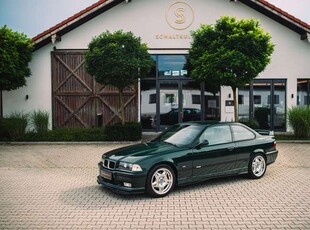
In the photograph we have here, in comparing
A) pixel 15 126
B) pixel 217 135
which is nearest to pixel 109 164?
pixel 217 135

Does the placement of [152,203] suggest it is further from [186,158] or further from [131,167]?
[186,158]

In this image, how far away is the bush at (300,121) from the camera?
566 inches

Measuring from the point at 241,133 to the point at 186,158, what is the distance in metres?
1.97

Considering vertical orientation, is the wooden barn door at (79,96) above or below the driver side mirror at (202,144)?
above

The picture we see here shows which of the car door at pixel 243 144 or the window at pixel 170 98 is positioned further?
the window at pixel 170 98

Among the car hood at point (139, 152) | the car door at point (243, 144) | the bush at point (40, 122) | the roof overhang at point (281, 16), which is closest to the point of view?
the car hood at point (139, 152)

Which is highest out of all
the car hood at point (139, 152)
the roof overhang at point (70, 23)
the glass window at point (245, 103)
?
the roof overhang at point (70, 23)

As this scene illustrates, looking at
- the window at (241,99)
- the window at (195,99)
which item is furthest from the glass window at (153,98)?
the window at (241,99)

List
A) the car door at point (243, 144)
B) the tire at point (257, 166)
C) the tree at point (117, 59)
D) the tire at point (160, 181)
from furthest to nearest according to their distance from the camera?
the tree at point (117, 59)
the tire at point (257, 166)
the car door at point (243, 144)
the tire at point (160, 181)

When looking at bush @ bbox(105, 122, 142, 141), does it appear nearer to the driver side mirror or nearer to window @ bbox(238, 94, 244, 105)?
window @ bbox(238, 94, 244, 105)

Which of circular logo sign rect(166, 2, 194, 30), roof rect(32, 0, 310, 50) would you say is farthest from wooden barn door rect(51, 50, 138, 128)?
circular logo sign rect(166, 2, 194, 30)

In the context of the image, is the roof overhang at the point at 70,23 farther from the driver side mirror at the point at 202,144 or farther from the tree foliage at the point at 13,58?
the driver side mirror at the point at 202,144

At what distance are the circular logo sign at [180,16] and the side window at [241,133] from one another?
32.0ft

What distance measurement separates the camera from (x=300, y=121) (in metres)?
14.4
